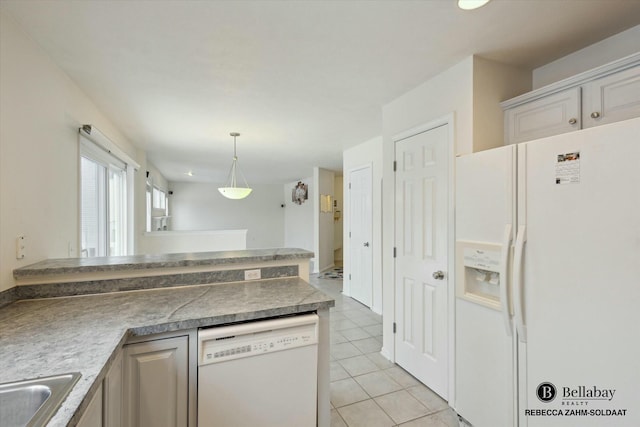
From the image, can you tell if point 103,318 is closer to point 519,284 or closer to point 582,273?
point 519,284

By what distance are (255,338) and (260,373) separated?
17 centimetres

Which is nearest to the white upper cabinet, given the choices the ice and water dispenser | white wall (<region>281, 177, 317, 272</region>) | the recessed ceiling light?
the recessed ceiling light

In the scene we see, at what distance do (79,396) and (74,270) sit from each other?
1.09m

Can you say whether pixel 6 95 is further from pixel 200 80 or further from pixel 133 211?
pixel 133 211

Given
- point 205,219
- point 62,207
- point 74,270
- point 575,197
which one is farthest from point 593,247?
point 205,219

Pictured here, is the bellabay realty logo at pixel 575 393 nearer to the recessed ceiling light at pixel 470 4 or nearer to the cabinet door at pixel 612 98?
the cabinet door at pixel 612 98

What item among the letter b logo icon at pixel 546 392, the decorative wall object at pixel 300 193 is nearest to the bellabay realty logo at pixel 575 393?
the letter b logo icon at pixel 546 392

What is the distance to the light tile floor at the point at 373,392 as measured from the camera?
1.88 m

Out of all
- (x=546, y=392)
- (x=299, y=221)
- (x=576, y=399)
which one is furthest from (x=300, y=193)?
(x=576, y=399)

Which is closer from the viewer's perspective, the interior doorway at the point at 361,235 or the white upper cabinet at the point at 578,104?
the white upper cabinet at the point at 578,104

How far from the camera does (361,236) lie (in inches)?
175

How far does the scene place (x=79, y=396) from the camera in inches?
29.2

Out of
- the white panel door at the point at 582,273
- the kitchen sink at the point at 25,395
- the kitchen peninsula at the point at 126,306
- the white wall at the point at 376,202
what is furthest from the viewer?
the white wall at the point at 376,202

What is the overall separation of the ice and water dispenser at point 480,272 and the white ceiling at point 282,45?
1.25m
